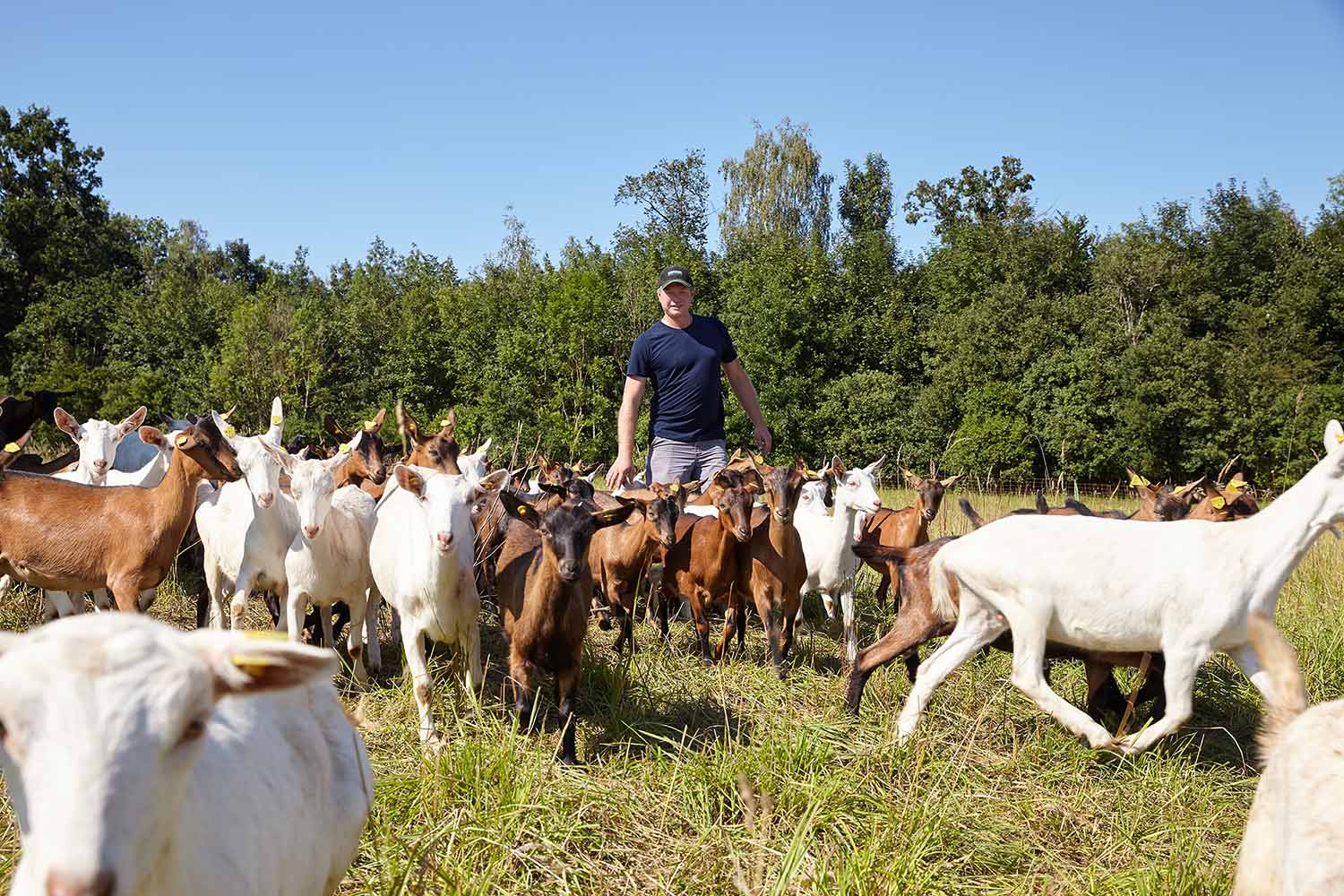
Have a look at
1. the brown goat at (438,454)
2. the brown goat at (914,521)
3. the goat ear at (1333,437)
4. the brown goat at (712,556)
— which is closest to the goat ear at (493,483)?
the brown goat at (438,454)

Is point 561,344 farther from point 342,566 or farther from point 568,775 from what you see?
point 568,775

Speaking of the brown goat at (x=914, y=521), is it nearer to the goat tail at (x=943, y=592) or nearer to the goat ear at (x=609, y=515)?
the goat tail at (x=943, y=592)

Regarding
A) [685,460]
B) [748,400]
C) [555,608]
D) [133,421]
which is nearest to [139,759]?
[555,608]

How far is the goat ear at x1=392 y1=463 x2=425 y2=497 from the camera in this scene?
5707 mm

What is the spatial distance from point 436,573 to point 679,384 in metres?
2.99

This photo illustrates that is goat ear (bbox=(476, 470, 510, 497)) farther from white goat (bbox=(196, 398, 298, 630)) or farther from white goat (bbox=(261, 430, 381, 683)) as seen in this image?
white goat (bbox=(196, 398, 298, 630))

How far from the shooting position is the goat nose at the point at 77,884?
1.43 m

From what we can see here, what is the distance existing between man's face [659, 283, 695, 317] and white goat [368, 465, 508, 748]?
261 cm

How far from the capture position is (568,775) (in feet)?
15.1

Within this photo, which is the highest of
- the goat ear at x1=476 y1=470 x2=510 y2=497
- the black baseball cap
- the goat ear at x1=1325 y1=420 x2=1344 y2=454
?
the black baseball cap

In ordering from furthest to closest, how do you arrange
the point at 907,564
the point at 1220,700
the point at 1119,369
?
the point at 1119,369, the point at 1220,700, the point at 907,564

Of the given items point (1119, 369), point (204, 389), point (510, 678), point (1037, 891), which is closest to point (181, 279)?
point (204, 389)

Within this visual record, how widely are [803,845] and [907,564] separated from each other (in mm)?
2990

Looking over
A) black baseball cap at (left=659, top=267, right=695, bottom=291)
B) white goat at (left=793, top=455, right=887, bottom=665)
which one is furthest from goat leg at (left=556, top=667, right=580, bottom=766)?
white goat at (left=793, top=455, right=887, bottom=665)
